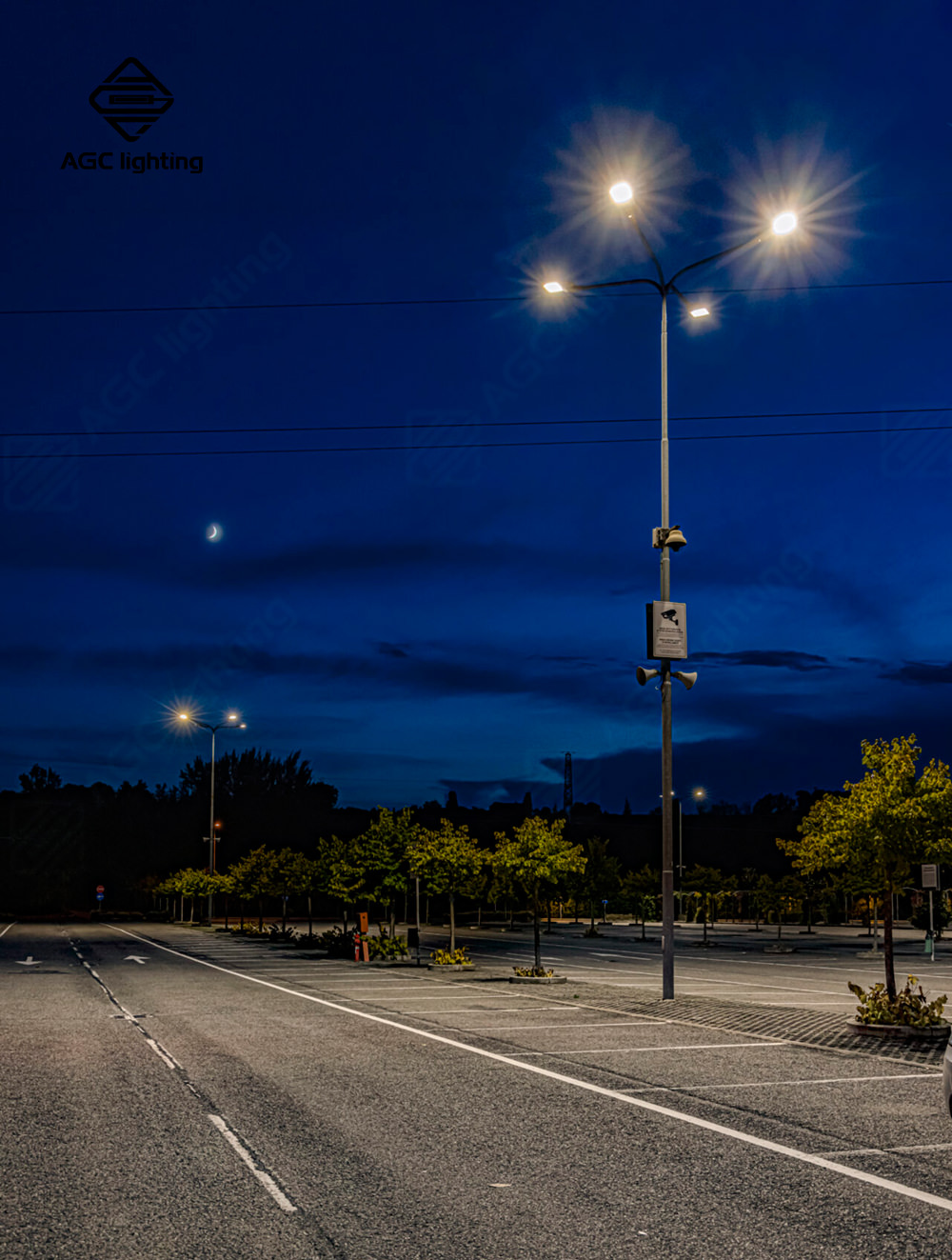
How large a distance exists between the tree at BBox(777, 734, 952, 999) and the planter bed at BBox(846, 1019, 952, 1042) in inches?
23.9

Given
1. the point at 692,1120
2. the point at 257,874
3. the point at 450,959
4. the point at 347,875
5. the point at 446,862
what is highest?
the point at 446,862

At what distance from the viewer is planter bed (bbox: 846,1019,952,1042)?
48.8 feet

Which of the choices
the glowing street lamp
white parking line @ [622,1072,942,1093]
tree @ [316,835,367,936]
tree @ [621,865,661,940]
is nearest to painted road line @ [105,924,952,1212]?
white parking line @ [622,1072,942,1093]

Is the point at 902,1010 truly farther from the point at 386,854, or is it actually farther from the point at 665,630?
the point at 386,854

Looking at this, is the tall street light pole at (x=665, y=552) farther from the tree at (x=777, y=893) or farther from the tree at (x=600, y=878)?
the tree at (x=600, y=878)

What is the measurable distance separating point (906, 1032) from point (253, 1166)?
1008 cm

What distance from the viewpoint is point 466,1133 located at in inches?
361

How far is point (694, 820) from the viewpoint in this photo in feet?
387

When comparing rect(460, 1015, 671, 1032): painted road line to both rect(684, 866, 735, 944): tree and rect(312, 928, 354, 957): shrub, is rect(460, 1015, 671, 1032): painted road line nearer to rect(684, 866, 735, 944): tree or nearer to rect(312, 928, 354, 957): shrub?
rect(312, 928, 354, 957): shrub

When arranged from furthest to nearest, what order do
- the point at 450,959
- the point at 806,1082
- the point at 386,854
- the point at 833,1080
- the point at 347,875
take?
the point at 347,875
the point at 386,854
the point at 450,959
the point at 833,1080
the point at 806,1082

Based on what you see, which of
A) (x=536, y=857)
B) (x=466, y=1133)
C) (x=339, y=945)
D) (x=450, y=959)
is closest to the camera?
(x=466, y=1133)

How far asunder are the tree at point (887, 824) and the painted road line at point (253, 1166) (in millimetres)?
9202

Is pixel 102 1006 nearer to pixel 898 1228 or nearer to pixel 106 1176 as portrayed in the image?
pixel 106 1176

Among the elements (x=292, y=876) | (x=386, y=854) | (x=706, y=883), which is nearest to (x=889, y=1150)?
(x=386, y=854)
